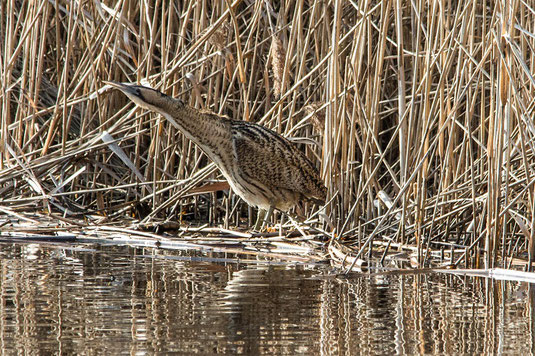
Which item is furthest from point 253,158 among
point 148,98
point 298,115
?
point 148,98

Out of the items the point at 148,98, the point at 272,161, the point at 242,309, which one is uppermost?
the point at 148,98

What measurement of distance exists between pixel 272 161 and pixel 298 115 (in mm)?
539

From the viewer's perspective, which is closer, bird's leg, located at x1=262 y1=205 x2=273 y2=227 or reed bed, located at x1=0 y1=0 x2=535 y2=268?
reed bed, located at x1=0 y1=0 x2=535 y2=268

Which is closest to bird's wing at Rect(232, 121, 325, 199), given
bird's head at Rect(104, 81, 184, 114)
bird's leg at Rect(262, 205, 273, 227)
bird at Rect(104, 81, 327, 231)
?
bird at Rect(104, 81, 327, 231)

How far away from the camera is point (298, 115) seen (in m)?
5.20

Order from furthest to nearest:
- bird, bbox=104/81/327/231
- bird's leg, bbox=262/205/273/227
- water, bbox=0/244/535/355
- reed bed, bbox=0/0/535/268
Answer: bird's leg, bbox=262/205/273/227 → bird, bbox=104/81/327/231 → reed bed, bbox=0/0/535/268 → water, bbox=0/244/535/355

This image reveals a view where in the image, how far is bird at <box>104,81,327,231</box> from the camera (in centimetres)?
460

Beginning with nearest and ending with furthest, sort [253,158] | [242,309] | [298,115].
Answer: [242,309] < [253,158] < [298,115]

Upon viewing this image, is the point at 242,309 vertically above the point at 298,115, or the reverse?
the point at 298,115

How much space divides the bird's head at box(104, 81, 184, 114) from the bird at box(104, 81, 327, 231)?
5 centimetres

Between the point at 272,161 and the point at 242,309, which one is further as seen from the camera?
the point at 272,161

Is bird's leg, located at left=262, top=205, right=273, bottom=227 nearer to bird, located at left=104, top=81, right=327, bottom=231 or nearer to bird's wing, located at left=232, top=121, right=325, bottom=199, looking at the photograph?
bird, located at left=104, top=81, right=327, bottom=231

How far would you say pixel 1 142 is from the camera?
5.02 meters

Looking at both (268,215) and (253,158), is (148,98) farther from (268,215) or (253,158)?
(268,215)
